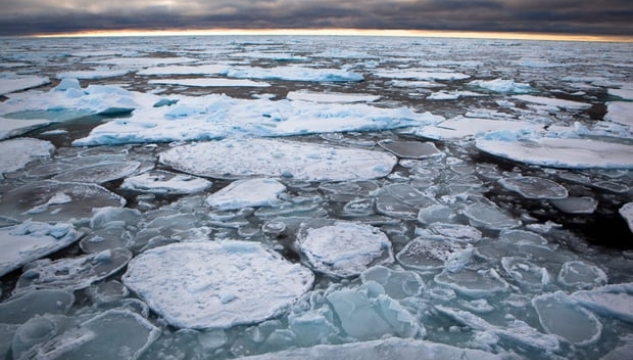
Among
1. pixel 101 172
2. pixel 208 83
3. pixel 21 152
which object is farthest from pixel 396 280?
pixel 208 83

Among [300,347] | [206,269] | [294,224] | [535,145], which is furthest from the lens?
[535,145]

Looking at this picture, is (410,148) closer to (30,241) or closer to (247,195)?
(247,195)

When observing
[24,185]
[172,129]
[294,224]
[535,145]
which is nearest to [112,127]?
[172,129]

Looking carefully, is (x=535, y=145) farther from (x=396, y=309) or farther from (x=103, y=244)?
(x=103, y=244)

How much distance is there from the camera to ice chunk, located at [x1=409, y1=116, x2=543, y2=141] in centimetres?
557

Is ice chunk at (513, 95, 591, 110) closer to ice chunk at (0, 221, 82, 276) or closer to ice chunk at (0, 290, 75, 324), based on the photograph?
ice chunk at (0, 221, 82, 276)

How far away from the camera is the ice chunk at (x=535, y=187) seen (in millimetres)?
3443

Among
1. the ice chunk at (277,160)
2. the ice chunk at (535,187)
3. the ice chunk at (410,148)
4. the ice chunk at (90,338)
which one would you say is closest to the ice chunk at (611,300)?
the ice chunk at (535,187)

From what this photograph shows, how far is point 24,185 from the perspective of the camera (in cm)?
352

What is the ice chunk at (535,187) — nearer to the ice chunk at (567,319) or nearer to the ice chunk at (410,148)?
the ice chunk at (410,148)

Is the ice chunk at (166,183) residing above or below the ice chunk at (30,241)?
below

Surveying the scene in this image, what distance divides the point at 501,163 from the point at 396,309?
10.4ft

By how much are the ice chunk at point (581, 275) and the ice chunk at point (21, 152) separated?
511 centimetres

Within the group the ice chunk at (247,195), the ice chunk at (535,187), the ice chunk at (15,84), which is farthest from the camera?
the ice chunk at (15,84)
